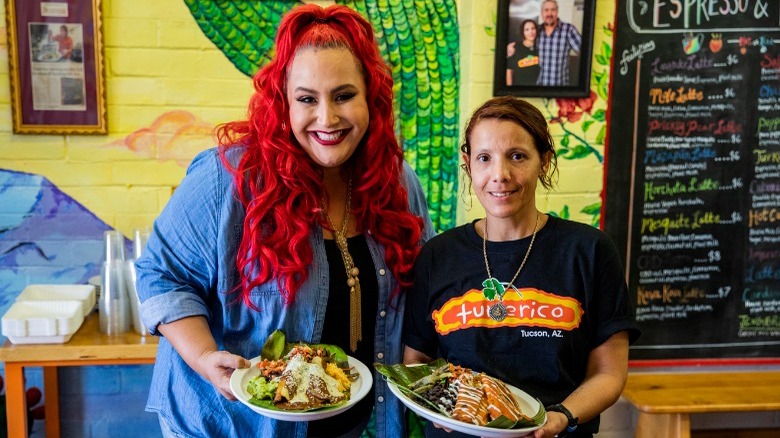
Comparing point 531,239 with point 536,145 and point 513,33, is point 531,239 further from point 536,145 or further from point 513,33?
point 513,33

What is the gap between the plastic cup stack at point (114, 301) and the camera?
2.16 metres

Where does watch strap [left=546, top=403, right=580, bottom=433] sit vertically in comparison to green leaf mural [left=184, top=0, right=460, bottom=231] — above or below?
below

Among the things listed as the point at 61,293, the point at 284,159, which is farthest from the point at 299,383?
the point at 61,293

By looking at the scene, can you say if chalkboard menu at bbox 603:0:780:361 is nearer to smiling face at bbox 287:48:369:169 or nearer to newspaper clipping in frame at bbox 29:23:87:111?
smiling face at bbox 287:48:369:169

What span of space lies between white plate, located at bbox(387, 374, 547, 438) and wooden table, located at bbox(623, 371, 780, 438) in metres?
1.25

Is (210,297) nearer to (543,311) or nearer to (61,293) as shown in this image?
(543,311)

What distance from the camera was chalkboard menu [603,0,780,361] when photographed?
253 cm

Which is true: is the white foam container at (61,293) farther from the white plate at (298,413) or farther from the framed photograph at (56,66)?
the white plate at (298,413)

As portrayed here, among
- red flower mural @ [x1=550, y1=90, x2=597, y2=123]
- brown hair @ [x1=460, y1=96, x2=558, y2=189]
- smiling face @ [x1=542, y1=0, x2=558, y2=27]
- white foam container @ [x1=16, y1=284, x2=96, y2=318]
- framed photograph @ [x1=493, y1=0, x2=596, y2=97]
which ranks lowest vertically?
white foam container @ [x1=16, y1=284, x2=96, y2=318]

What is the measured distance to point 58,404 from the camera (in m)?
2.53

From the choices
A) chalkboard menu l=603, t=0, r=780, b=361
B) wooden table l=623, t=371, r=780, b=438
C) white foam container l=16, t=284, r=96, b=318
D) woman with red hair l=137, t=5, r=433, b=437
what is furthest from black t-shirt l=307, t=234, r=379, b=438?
chalkboard menu l=603, t=0, r=780, b=361

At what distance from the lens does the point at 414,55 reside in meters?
2.50

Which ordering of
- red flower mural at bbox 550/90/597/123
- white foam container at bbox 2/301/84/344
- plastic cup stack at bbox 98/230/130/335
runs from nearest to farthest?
white foam container at bbox 2/301/84/344 → plastic cup stack at bbox 98/230/130/335 → red flower mural at bbox 550/90/597/123

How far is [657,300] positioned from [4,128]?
250 cm
